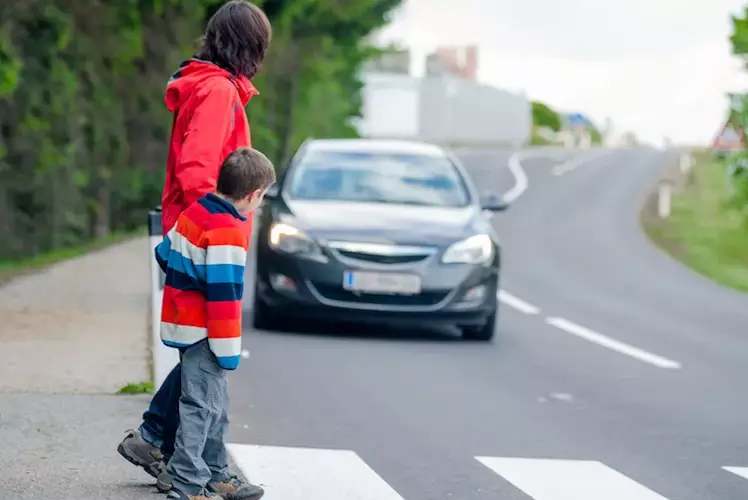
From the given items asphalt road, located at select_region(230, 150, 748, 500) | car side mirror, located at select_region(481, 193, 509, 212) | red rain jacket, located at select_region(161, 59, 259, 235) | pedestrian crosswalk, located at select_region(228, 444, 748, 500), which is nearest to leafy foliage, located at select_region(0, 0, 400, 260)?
car side mirror, located at select_region(481, 193, 509, 212)

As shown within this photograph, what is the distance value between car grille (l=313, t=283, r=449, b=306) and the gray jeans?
6.42m

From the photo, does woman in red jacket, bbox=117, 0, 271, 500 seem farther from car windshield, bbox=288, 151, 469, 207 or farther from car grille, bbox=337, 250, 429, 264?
car windshield, bbox=288, 151, 469, 207

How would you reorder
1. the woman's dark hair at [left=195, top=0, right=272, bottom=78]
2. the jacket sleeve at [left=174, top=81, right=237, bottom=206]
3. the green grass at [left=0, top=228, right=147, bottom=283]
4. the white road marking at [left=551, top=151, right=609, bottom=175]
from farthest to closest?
1. the white road marking at [left=551, top=151, right=609, bottom=175]
2. the green grass at [left=0, top=228, right=147, bottom=283]
3. the woman's dark hair at [left=195, top=0, right=272, bottom=78]
4. the jacket sleeve at [left=174, top=81, right=237, bottom=206]

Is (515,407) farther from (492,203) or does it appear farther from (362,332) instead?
(492,203)

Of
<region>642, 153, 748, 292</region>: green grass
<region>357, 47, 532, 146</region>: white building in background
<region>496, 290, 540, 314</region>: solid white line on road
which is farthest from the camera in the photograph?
<region>357, 47, 532, 146</region>: white building in background

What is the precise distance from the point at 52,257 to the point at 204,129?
1594cm

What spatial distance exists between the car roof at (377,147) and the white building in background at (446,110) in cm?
8804

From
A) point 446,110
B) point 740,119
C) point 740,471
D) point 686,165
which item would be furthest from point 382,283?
point 446,110

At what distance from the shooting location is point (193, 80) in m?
6.34

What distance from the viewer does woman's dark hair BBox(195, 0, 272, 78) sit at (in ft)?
20.6

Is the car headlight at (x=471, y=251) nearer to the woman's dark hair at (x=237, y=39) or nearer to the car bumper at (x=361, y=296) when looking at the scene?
the car bumper at (x=361, y=296)

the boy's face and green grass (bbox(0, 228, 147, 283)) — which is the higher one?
the boy's face

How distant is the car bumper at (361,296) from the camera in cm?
1248

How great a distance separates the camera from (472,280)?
12633 millimetres
